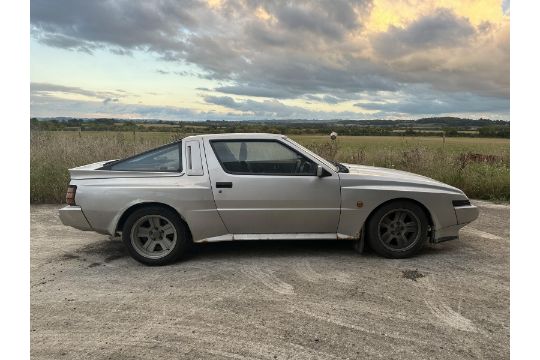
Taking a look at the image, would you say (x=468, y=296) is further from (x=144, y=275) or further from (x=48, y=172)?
(x=48, y=172)

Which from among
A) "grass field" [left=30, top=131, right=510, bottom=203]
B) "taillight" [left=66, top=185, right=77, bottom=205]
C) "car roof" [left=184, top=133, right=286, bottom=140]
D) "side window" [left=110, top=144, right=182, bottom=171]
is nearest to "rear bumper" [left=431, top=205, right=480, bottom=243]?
"car roof" [left=184, top=133, right=286, bottom=140]

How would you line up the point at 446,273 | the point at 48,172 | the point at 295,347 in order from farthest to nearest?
the point at 48,172 → the point at 446,273 → the point at 295,347

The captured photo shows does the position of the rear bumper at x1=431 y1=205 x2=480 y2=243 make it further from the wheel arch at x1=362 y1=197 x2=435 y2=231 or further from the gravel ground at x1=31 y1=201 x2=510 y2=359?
the gravel ground at x1=31 y1=201 x2=510 y2=359

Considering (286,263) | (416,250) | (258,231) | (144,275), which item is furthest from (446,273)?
(144,275)

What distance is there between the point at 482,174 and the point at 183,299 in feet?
27.2

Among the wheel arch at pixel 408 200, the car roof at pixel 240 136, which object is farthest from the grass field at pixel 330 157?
the wheel arch at pixel 408 200

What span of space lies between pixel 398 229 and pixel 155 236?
2904 millimetres

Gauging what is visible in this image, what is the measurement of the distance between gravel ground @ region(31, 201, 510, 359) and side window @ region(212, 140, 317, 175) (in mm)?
1071

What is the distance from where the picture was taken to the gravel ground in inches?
114

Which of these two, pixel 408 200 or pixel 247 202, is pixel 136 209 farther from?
pixel 408 200

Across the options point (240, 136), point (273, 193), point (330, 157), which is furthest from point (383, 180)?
point (330, 157)

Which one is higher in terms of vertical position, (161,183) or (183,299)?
(161,183)

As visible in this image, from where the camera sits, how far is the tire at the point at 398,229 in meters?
4.72

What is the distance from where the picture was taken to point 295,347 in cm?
288
